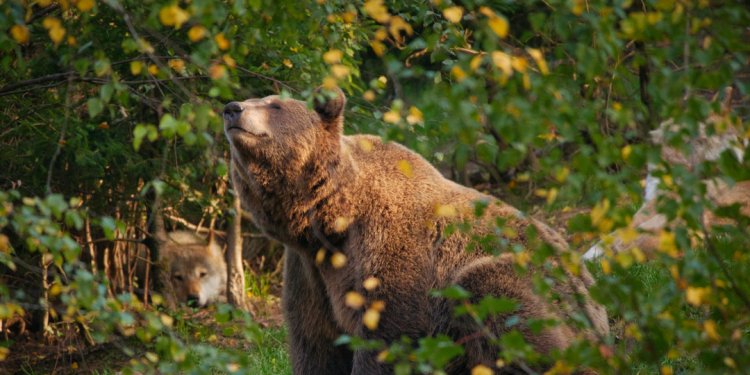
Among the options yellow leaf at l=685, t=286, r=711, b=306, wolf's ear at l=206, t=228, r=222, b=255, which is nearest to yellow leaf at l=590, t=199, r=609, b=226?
yellow leaf at l=685, t=286, r=711, b=306

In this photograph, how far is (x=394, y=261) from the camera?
17.2 feet

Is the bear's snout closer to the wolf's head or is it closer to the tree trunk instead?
the tree trunk

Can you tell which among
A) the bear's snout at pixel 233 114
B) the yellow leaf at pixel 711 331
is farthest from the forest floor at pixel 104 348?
the yellow leaf at pixel 711 331

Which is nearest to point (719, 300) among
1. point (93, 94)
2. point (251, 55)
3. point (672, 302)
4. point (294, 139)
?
point (672, 302)

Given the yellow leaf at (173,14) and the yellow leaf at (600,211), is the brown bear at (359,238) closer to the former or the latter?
the yellow leaf at (600,211)

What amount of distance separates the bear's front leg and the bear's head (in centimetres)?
71

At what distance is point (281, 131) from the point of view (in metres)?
5.45

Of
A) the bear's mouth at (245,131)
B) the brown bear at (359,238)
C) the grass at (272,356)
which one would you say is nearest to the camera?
the brown bear at (359,238)

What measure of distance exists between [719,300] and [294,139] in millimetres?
3039

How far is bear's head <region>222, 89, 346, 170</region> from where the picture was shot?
530 centimetres

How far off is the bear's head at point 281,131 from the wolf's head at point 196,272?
4237mm

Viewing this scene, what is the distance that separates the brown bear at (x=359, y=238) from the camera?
5145 millimetres

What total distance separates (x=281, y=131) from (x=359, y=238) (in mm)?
792

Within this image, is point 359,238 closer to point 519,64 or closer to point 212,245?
point 519,64
